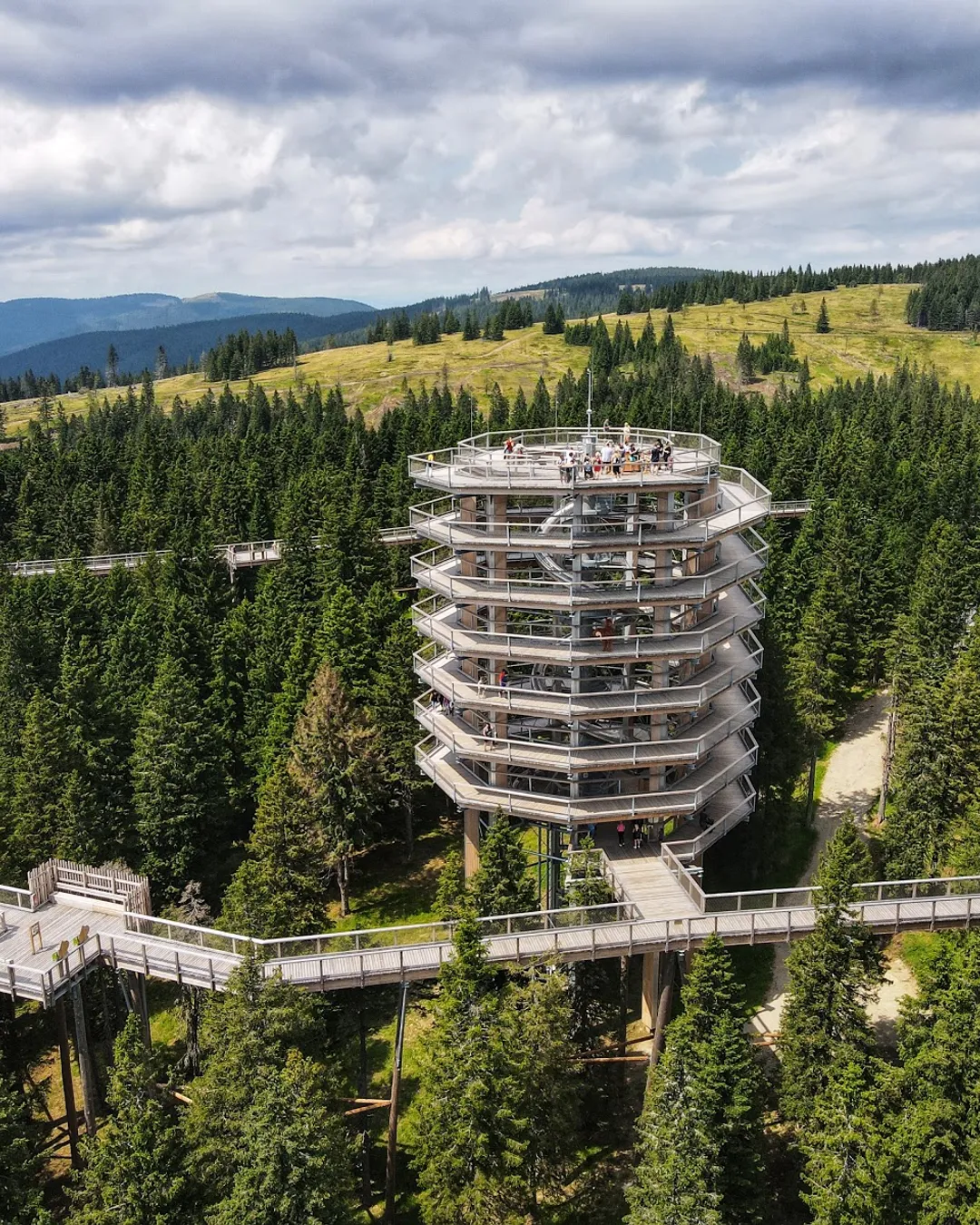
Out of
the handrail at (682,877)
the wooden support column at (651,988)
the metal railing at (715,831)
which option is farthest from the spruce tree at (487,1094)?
the metal railing at (715,831)

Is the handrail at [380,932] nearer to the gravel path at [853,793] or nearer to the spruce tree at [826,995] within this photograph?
the spruce tree at [826,995]

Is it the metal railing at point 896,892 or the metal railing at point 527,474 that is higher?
the metal railing at point 527,474

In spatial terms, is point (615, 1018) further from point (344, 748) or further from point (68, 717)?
point (68, 717)

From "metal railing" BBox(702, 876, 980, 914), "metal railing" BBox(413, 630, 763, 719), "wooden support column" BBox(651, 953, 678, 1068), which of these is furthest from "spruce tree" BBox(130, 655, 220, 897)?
"metal railing" BBox(702, 876, 980, 914)

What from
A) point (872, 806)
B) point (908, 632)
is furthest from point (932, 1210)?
point (908, 632)

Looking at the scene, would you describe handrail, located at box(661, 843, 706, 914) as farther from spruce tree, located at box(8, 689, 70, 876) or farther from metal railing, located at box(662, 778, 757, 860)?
spruce tree, located at box(8, 689, 70, 876)
